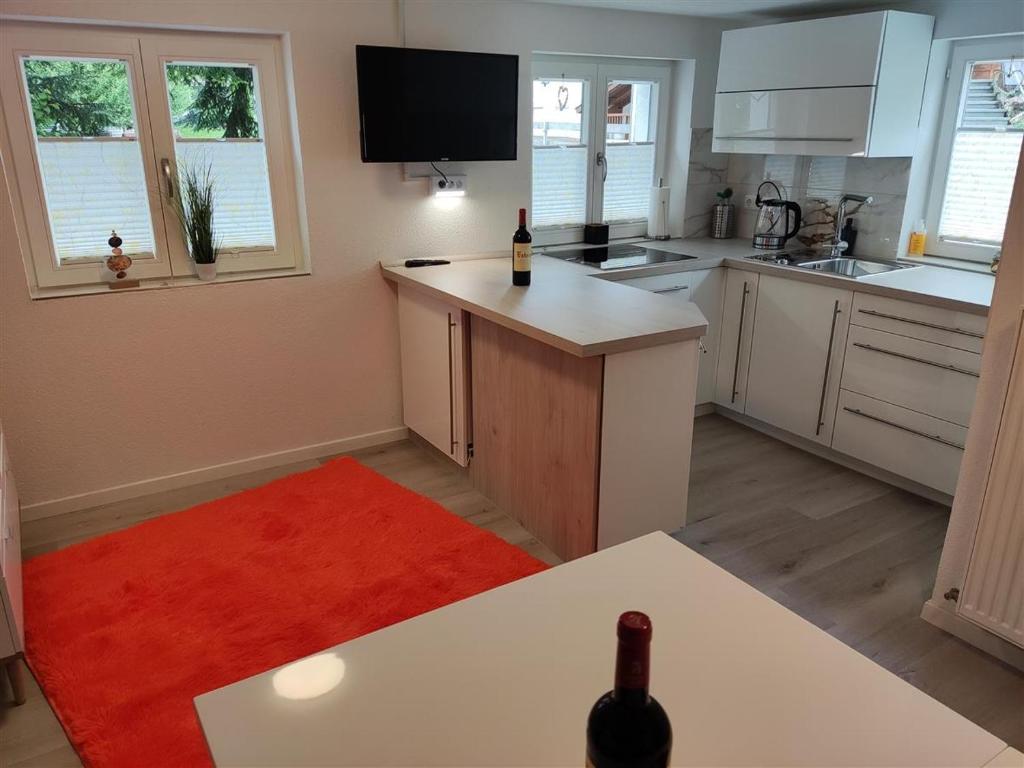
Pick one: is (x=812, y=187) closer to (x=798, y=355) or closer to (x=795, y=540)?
(x=798, y=355)

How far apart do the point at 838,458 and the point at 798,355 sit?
52cm

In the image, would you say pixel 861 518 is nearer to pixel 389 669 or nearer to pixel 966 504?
pixel 966 504

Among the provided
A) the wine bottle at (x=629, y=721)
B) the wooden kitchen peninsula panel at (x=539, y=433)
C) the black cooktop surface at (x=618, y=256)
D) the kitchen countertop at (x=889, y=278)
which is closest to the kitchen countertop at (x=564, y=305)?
the wooden kitchen peninsula panel at (x=539, y=433)

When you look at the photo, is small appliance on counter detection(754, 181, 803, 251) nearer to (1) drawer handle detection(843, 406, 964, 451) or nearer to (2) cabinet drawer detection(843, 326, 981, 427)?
(2) cabinet drawer detection(843, 326, 981, 427)

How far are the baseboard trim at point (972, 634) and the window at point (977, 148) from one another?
6.23ft

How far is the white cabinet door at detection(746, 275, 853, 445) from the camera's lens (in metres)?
3.39

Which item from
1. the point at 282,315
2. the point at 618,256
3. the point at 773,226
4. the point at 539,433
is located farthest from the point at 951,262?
the point at 282,315

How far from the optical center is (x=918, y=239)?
3.67 meters

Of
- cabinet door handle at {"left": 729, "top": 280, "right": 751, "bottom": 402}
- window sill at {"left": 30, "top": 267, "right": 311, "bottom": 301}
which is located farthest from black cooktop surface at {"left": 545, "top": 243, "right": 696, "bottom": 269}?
window sill at {"left": 30, "top": 267, "right": 311, "bottom": 301}

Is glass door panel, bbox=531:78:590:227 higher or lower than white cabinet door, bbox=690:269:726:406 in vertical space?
higher

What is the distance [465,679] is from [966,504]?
2.00m

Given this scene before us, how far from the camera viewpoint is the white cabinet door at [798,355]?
3.39 meters

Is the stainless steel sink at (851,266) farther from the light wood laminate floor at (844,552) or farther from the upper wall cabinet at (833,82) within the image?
the light wood laminate floor at (844,552)

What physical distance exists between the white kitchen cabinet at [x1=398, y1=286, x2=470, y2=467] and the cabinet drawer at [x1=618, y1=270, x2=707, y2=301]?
3.00ft
